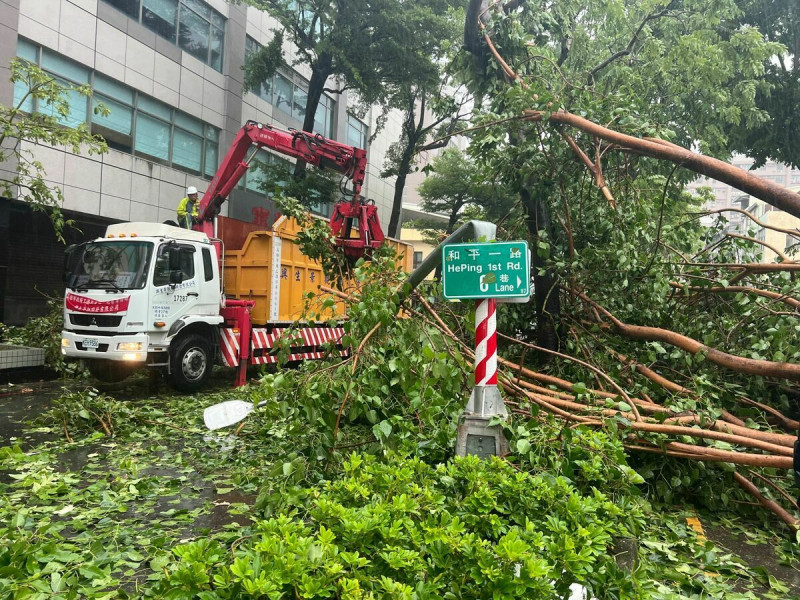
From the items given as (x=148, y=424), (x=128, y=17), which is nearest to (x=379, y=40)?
(x=128, y=17)

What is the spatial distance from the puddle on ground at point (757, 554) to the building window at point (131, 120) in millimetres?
12917

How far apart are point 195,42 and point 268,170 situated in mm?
4708

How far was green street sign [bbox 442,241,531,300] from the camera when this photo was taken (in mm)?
3500

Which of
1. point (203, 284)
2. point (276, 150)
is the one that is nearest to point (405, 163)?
point (276, 150)

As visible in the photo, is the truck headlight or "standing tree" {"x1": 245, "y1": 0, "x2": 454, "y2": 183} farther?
"standing tree" {"x1": 245, "y1": 0, "x2": 454, "y2": 183}

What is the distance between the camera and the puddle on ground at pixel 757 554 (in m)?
3.09

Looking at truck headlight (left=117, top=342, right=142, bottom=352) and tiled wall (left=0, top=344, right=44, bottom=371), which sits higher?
truck headlight (left=117, top=342, right=142, bottom=352)

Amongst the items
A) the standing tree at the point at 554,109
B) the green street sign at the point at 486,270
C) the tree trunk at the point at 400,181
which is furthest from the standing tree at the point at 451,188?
the green street sign at the point at 486,270

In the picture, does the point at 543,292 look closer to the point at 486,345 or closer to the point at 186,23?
the point at 486,345

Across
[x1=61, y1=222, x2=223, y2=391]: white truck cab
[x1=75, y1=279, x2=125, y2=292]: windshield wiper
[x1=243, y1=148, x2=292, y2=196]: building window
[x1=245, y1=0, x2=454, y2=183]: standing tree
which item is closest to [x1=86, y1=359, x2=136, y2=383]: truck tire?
[x1=61, y1=222, x2=223, y2=391]: white truck cab

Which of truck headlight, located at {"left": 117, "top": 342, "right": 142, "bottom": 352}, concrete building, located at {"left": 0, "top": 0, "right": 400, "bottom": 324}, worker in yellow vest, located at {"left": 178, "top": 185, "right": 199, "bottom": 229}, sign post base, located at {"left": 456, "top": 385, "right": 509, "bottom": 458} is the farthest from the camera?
concrete building, located at {"left": 0, "top": 0, "right": 400, "bottom": 324}

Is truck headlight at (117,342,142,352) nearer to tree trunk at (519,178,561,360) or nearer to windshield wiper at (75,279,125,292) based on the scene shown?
windshield wiper at (75,279,125,292)

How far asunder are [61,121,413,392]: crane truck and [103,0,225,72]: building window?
8.32 meters

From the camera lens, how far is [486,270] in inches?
141
